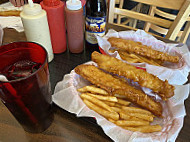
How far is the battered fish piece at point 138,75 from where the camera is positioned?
0.64m

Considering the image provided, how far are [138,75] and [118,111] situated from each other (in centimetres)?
19

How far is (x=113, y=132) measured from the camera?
52 cm

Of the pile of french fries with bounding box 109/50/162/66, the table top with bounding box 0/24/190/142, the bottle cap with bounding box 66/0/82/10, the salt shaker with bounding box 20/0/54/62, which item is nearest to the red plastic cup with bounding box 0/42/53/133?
the table top with bounding box 0/24/190/142

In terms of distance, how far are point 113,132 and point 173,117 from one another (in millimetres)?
234

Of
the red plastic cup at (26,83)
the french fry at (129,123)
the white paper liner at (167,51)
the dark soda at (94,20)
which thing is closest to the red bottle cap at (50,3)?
the dark soda at (94,20)

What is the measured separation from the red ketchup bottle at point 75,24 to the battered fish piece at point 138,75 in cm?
20

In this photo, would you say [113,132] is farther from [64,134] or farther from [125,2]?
[125,2]

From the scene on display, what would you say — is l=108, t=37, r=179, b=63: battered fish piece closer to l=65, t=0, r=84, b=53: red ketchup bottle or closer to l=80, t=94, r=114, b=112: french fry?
l=65, t=0, r=84, b=53: red ketchup bottle

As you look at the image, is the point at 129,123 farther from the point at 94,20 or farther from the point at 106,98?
the point at 94,20

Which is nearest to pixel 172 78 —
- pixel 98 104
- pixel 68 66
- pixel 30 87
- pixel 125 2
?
pixel 98 104

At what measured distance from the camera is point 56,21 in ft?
2.64

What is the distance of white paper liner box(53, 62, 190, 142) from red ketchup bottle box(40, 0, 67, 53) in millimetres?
275

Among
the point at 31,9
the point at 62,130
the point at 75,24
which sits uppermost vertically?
the point at 31,9

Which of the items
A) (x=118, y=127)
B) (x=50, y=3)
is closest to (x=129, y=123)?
(x=118, y=127)
